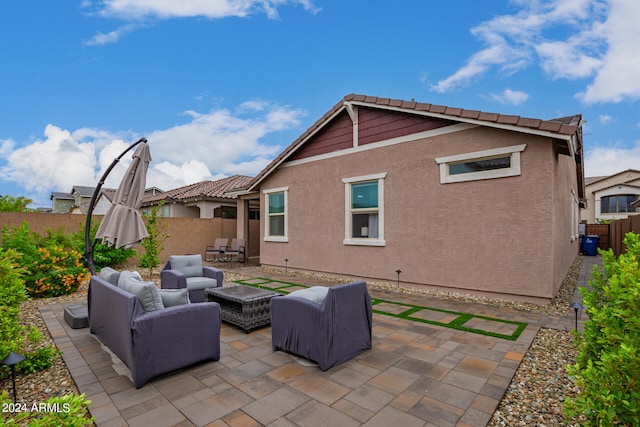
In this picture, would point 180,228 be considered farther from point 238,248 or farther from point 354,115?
point 354,115

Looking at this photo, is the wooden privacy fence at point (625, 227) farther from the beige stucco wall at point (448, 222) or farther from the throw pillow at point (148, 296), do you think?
the throw pillow at point (148, 296)

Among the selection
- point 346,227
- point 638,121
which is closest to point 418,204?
point 346,227

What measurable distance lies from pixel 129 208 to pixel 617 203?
124 feet

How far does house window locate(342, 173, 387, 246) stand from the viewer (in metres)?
8.27

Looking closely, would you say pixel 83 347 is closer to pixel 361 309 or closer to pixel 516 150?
pixel 361 309

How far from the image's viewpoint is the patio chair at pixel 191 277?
6.04m

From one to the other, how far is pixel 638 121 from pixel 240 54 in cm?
2276

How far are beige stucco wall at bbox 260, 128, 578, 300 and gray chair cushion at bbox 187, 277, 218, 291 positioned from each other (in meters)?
3.91

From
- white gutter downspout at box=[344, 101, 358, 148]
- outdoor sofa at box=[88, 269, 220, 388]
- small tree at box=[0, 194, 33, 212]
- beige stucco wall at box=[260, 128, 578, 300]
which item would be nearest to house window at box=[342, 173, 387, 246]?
beige stucco wall at box=[260, 128, 578, 300]

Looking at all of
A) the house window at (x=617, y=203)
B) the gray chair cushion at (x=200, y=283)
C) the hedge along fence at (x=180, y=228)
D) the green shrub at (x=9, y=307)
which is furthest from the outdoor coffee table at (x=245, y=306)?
the house window at (x=617, y=203)

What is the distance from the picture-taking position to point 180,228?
13.8 metres

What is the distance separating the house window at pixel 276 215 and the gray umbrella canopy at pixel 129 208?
16.7 feet

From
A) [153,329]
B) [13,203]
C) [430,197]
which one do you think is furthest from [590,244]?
[13,203]

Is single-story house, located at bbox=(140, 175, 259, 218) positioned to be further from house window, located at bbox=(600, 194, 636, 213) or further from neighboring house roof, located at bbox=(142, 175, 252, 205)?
house window, located at bbox=(600, 194, 636, 213)
